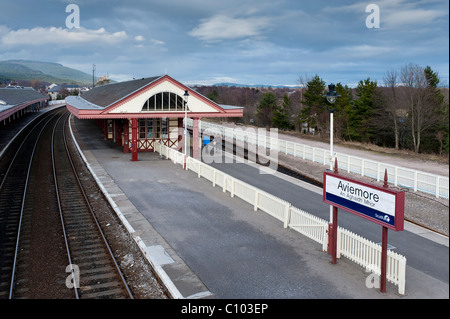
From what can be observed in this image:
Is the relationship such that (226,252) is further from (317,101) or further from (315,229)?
(317,101)

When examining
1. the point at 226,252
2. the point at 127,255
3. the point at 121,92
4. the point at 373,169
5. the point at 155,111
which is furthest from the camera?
the point at 121,92

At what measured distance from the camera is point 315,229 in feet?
40.1

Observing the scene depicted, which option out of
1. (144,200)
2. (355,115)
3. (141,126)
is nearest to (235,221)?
(144,200)

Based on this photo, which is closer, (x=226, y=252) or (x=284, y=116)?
(x=226, y=252)

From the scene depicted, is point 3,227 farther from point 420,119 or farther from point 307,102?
point 307,102

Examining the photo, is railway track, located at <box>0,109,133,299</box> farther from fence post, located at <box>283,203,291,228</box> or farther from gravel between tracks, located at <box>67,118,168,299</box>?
fence post, located at <box>283,203,291,228</box>

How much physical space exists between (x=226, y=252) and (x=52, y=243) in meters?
5.84

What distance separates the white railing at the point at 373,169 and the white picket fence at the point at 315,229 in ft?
29.0

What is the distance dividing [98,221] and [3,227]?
131 inches

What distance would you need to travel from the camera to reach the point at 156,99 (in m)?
27.5

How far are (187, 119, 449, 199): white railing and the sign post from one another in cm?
1149

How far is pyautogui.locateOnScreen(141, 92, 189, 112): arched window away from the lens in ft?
89.7

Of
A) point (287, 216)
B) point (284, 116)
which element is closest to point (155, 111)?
point (287, 216)

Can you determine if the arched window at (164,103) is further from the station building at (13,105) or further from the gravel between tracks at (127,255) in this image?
the station building at (13,105)
